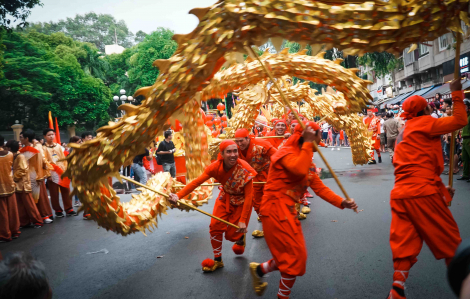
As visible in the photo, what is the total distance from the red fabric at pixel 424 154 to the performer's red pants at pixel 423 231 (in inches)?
3.7

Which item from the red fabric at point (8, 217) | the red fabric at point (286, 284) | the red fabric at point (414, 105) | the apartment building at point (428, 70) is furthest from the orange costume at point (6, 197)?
the apartment building at point (428, 70)

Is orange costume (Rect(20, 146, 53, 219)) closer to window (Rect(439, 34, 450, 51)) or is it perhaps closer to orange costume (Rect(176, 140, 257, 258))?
orange costume (Rect(176, 140, 257, 258))

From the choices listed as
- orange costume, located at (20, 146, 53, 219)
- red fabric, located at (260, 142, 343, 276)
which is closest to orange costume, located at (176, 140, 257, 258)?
red fabric, located at (260, 142, 343, 276)

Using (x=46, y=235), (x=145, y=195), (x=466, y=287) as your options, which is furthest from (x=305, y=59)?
(x=46, y=235)

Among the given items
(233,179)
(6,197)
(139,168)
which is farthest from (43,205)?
(233,179)

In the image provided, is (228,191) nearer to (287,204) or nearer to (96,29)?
(287,204)

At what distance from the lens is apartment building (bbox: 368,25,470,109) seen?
20.3 m

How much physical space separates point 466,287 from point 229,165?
3.09m

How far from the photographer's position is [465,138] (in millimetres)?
7508

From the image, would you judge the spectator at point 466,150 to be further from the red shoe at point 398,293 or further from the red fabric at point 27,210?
the red fabric at point 27,210

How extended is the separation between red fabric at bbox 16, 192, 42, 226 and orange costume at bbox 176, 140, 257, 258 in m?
4.55

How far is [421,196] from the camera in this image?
2.98 meters

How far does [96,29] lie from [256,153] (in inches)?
3110

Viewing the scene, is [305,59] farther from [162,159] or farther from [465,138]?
[162,159]
